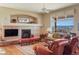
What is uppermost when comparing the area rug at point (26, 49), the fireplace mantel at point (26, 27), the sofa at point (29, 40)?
the fireplace mantel at point (26, 27)

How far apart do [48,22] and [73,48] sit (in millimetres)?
657

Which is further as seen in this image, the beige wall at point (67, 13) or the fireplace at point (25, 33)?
the fireplace at point (25, 33)

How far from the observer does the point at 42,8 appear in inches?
113

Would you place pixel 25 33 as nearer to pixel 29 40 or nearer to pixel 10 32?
pixel 29 40

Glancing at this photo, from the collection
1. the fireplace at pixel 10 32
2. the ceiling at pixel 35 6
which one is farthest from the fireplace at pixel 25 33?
the ceiling at pixel 35 6

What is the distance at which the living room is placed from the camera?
9.21 feet

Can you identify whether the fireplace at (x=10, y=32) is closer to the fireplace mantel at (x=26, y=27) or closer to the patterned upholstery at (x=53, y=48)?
the fireplace mantel at (x=26, y=27)

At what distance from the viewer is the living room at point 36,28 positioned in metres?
2.81

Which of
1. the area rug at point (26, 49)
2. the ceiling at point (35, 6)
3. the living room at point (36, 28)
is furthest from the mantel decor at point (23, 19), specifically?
the area rug at point (26, 49)

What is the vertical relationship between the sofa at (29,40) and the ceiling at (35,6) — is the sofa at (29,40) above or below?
below

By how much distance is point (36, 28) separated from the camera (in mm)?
2846

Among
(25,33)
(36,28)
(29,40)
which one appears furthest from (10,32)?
(36,28)

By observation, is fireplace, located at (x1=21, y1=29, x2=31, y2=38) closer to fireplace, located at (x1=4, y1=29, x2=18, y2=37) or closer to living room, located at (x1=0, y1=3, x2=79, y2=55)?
living room, located at (x1=0, y1=3, x2=79, y2=55)

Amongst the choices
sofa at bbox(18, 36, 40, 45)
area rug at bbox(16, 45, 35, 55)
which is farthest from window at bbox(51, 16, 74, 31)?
area rug at bbox(16, 45, 35, 55)
